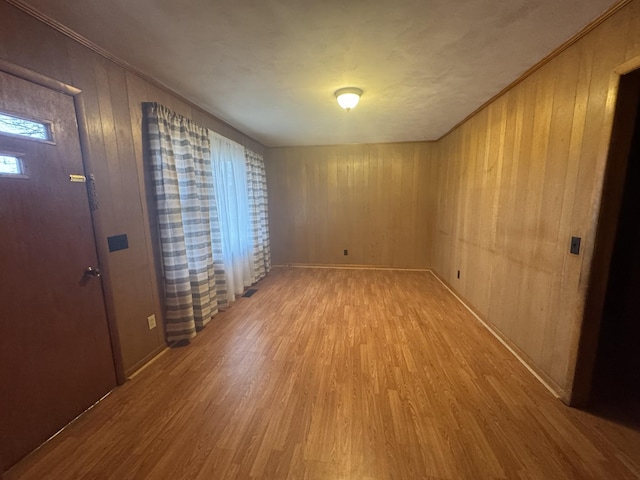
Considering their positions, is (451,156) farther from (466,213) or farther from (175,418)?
(175,418)

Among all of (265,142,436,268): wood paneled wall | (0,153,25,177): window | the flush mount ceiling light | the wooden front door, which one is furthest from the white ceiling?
(265,142,436,268): wood paneled wall

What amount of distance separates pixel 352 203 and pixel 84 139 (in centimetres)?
390

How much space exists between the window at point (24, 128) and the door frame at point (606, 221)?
328 centimetres

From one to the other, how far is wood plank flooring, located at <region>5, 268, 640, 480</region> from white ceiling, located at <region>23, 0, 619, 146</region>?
241 cm

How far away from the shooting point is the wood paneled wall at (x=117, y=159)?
144 centimetres

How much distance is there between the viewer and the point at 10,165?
4.27 ft

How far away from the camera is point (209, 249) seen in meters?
2.85

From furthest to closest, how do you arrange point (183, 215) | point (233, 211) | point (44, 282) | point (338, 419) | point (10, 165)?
1. point (233, 211)
2. point (183, 215)
3. point (338, 419)
4. point (44, 282)
5. point (10, 165)

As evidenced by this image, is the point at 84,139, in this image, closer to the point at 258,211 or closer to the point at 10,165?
the point at 10,165

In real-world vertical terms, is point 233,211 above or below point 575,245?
above

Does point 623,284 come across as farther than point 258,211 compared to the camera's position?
No

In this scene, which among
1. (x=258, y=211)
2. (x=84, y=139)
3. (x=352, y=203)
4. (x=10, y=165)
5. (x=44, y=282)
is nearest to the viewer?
(x=10, y=165)

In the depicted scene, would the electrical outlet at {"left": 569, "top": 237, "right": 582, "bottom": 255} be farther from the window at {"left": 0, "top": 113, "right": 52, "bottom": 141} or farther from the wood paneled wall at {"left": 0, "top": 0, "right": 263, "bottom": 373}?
the window at {"left": 0, "top": 113, "right": 52, "bottom": 141}

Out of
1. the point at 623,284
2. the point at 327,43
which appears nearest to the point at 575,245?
the point at 623,284
